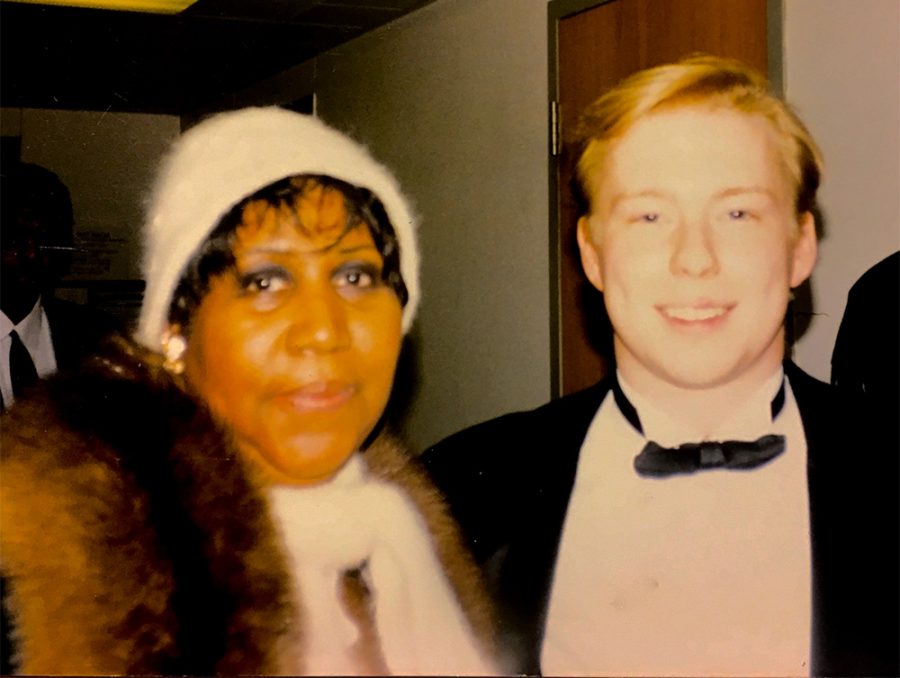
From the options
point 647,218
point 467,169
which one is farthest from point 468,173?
point 647,218

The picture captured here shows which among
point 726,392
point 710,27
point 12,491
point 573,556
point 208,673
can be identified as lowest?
point 208,673

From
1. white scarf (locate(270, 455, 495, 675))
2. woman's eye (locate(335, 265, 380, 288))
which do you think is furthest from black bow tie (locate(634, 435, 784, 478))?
woman's eye (locate(335, 265, 380, 288))

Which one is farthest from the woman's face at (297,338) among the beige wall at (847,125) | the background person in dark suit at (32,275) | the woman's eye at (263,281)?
the beige wall at (847,125)

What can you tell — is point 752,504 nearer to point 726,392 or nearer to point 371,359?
point 726,392

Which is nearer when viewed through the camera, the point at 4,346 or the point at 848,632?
the point at 848,632

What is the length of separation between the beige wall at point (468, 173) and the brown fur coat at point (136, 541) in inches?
11.8

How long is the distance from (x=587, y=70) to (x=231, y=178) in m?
0.52

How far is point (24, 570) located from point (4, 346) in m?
0.33

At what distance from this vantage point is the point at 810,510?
4.48 ft

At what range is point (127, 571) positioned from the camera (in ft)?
4.45

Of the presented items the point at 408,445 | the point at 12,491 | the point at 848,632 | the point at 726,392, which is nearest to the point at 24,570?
the point at 12,491

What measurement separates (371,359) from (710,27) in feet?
2.16

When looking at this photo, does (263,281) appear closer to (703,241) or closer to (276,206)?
(276,206)

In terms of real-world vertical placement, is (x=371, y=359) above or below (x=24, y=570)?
above
